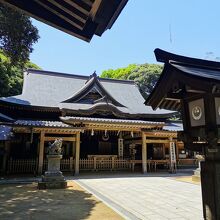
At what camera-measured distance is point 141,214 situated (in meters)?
6.24

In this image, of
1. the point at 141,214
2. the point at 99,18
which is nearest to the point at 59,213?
the point at 141,214

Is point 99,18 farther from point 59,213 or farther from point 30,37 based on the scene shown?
point 30,37

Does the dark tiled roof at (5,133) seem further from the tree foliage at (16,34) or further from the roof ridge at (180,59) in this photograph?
the roof ridge at (180,59)

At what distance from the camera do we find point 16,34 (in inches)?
580

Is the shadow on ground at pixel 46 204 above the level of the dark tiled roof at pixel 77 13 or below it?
below

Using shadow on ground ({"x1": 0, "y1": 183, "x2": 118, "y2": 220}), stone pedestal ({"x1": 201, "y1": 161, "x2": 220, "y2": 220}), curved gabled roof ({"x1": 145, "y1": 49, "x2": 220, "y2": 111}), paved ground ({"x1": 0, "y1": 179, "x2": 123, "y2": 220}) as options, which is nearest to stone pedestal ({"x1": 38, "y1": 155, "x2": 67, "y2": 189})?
shadow on ground ({"x1": 0, "y1": 183, "x2": 118, "y2": 220})

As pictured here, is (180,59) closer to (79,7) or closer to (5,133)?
(79,7)

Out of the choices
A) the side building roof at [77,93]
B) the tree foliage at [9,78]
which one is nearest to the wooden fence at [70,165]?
the side building roof at [77,93]

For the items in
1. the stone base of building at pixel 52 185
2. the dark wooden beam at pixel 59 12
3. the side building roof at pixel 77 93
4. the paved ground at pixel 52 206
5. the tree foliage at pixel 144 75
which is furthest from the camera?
the tree foliage at pixel 144 75

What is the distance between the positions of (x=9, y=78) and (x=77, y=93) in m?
12.2

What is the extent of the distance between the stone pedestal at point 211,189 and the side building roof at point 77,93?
1397 centimetres

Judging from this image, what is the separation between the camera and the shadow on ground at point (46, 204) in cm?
607

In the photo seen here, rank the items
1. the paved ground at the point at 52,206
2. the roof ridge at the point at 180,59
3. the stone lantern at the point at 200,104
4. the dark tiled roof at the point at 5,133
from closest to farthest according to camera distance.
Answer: the stone lantern at the point at 200,104 < the roof ridge at the point at 180,59 < the paved ground at the point at 52,206 < the dark tiled roof at the point at 5,133

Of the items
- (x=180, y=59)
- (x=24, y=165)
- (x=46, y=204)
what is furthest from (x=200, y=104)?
(x=24, y=165)
